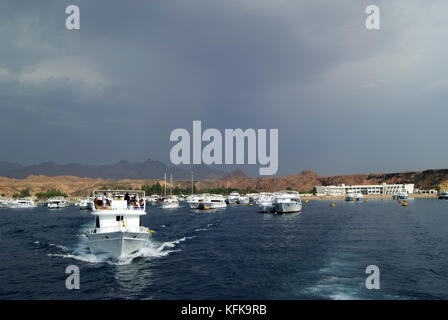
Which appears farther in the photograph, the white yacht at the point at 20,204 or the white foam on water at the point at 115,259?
the white yacht at the point at 20,204

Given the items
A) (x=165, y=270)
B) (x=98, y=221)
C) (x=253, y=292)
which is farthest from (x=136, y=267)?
(x=253, y=292)

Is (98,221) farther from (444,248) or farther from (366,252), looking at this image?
(444,248)

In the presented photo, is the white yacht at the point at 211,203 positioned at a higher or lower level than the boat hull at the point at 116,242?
lower

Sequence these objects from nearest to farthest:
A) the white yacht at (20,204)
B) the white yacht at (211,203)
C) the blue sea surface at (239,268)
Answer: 1. the blue sea surface at (239,268)
2. the white yacht at (211,203)
3. the white yacht at (20,204)

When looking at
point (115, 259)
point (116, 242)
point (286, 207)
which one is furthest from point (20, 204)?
point (116, 242)

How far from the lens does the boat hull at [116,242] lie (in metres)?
33.8

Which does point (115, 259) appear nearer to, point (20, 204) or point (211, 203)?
point (211, 203)

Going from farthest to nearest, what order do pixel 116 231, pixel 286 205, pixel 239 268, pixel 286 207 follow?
pixel 286 207
pixel 286 205
pixel 116 231
pixel 239 268

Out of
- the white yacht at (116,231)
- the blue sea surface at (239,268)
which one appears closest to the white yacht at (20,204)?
the blue sea surface at (239,268)

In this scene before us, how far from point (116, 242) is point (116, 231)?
1463 millimetres

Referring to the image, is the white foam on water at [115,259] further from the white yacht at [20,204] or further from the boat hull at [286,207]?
the white yacht at [20,204]

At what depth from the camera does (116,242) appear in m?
34.2

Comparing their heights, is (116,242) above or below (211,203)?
above

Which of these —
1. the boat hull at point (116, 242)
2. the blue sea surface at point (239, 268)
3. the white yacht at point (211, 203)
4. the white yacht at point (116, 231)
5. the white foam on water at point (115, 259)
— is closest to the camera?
the blue sea surface at point (239, 268)
